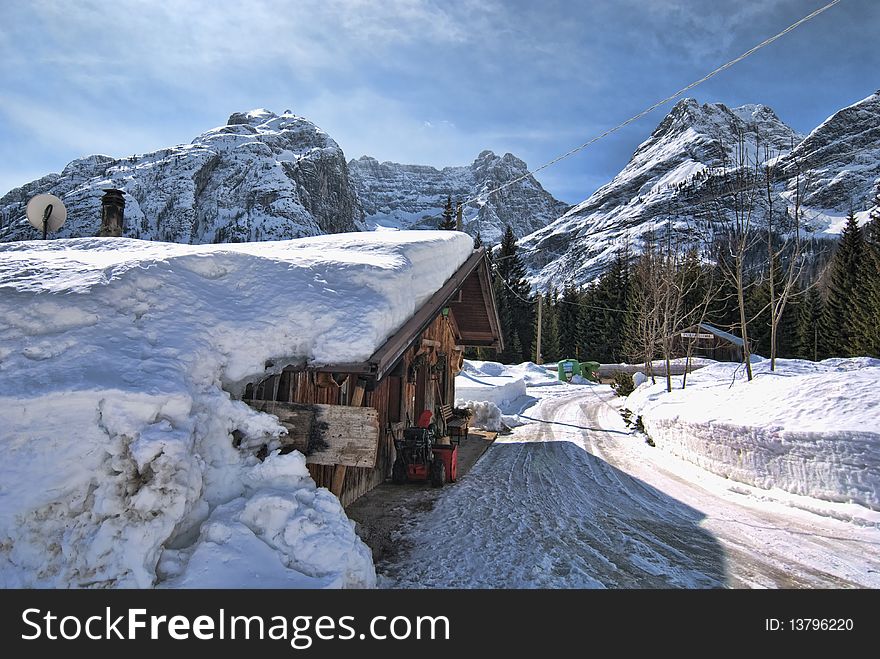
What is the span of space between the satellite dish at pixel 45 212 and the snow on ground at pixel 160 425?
17.2 feet

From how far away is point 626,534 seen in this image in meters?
6.23

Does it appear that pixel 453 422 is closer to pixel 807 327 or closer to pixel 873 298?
pixel 873 298

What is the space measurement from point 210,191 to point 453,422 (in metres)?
111

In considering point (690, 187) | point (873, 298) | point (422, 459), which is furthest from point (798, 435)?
point (690, 187)

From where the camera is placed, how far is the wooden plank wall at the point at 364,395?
237 inches

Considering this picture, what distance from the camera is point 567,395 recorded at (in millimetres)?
28484

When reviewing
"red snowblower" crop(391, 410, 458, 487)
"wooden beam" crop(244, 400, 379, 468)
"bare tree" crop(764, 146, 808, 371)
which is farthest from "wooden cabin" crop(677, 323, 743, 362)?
"wooden beam" crop(244, 400, 379, 468)

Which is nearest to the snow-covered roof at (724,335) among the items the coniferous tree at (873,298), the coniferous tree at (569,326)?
the coniferous tree at (569,326)

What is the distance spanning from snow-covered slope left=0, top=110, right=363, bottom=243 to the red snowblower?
88.8m

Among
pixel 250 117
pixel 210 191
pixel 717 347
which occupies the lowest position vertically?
pixel 717 347

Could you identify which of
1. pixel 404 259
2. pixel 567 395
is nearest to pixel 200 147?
pixel 567 395

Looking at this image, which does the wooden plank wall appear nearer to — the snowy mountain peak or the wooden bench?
the wooden bench

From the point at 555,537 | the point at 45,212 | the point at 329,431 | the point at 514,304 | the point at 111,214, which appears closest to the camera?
the point at 329,431

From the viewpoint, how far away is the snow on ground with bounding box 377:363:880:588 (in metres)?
4.93
